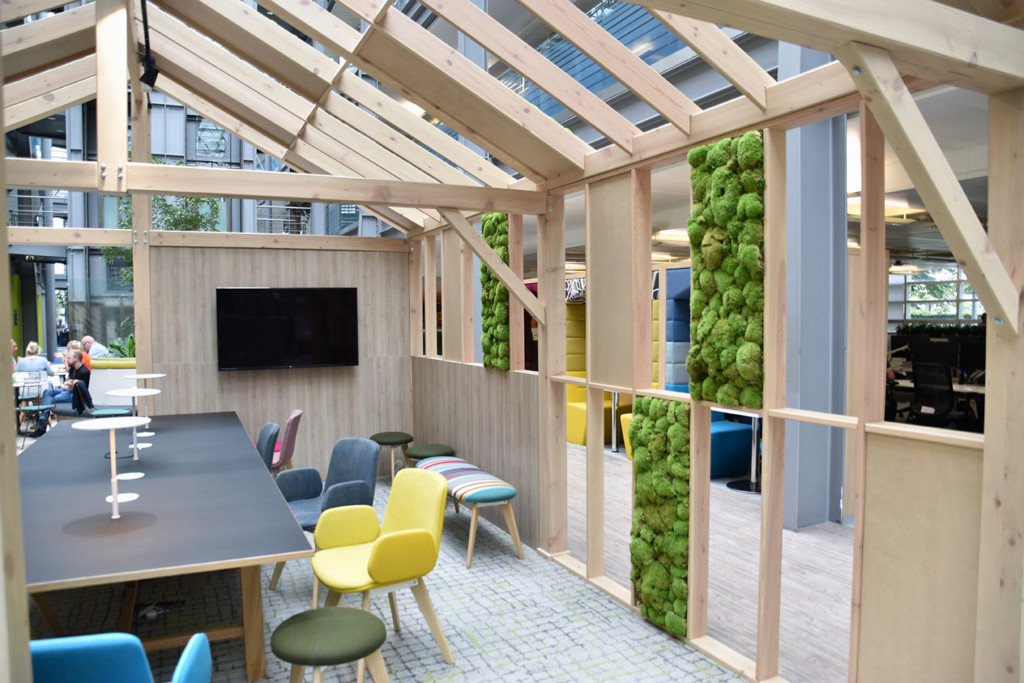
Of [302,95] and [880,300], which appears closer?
[880,300]

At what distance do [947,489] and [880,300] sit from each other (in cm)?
71

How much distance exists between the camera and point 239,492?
354cm

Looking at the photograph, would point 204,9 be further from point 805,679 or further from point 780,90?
point 805,679

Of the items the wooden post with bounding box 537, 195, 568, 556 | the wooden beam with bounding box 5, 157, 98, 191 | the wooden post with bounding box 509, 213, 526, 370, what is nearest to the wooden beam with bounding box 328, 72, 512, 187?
the wooden post with bounding box 509, 213, 526, 370

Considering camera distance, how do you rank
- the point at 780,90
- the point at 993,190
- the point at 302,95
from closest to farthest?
1. the point at 993,190
2. the point at 780,90
3. the point at 302,95

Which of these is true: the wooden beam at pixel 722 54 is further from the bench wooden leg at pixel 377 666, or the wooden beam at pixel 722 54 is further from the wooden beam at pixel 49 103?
the wooden beam at pixel 49 103

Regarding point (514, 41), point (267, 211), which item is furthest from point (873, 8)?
point (267, 211)

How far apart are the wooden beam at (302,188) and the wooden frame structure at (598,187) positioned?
0.01 m

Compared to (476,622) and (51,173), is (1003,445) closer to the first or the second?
(476,622)

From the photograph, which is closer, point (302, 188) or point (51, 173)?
point (51, 173)

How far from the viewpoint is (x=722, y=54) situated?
2.90 metres

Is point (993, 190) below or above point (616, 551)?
above

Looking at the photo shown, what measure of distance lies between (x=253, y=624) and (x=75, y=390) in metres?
6.21

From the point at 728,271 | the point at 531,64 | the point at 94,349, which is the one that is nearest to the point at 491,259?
the point at 531,64
